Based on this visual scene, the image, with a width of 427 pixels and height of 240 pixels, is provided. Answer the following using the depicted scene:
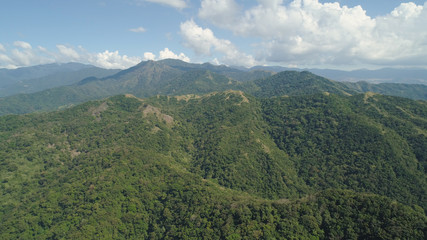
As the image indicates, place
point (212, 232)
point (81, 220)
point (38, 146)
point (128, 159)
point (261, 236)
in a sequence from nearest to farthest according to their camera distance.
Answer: point (261, 236), point (212, 232), point (81, 220), point (128, 159), point (38, 146)

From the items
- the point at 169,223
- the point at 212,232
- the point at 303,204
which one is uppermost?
the point at 303,204

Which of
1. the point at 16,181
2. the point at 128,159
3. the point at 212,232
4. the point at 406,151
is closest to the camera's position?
the point at 212,232

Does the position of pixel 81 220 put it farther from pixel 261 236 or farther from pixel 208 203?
pixel 261 236

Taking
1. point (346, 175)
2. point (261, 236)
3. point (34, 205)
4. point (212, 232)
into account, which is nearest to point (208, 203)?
point (212, 232)

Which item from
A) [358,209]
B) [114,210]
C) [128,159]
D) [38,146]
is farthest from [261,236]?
[38,146]

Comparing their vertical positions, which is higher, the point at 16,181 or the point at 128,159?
the point at 128,159

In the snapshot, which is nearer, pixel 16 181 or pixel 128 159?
pixel 16 181
